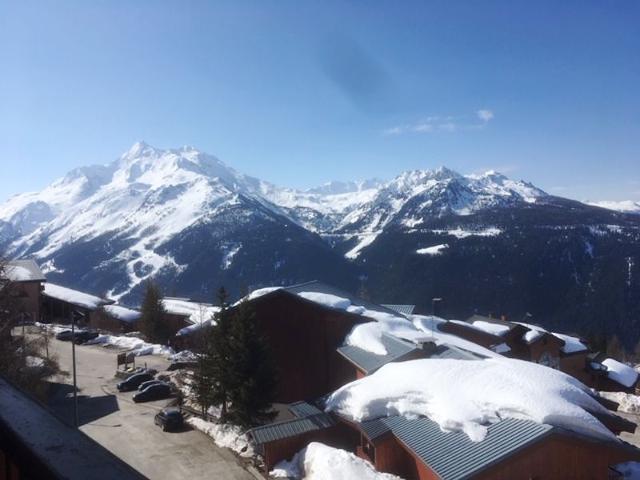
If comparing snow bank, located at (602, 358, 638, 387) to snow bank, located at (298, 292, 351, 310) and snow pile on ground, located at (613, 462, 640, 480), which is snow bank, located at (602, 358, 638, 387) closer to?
snow bank, located at (298, 292, 351, 310)

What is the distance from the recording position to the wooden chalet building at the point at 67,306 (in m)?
69.1

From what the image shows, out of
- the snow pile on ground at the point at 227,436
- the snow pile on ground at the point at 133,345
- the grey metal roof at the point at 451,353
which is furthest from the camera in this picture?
the snow pile on ground at the point at 133,345

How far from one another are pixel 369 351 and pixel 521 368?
928 centimetres

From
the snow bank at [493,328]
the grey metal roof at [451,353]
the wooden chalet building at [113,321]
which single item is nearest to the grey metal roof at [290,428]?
the grey metal roof at [451,353]

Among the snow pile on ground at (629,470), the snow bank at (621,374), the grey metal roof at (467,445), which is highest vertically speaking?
the grey metal roof at (467,445)

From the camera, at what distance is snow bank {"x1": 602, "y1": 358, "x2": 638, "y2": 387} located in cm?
5097

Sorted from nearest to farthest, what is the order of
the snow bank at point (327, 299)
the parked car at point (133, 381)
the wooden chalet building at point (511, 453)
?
the wooden chalet building at point (511, 453), the snow bank at point (327, 299), the parked car at point (133, 381)

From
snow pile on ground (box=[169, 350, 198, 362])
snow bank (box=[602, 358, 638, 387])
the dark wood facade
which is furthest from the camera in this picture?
snow bank (box=[602, 358, 638, 387])

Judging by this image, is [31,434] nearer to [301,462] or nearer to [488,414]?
[488,414]

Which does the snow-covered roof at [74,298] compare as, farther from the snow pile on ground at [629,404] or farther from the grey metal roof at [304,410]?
the snow pile on ground at [629,404]

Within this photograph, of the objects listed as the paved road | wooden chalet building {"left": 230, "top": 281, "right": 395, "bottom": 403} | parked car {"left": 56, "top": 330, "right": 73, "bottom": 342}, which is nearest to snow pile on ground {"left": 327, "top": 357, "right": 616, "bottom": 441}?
the paved road

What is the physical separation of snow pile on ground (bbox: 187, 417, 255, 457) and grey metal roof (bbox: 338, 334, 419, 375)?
23.3ft

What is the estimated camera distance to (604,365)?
174ft

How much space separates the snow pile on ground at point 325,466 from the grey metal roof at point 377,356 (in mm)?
5424
